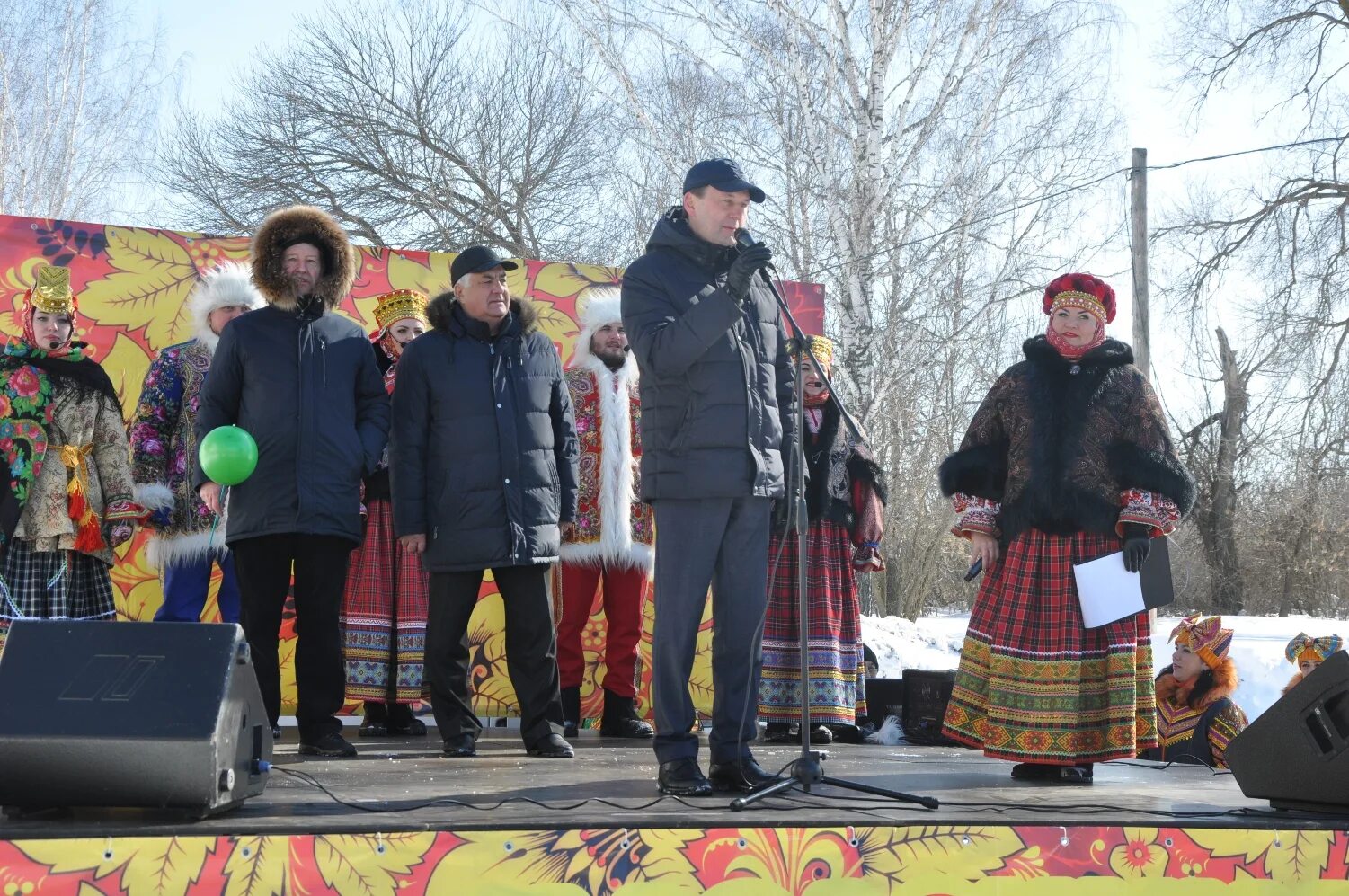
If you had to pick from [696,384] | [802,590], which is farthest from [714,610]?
[696,384]

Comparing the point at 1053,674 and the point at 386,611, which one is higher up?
the point at 386,611

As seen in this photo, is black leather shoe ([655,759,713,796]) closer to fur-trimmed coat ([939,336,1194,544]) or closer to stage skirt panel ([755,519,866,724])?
fur-trimmed coat ([939,336,1194,544])

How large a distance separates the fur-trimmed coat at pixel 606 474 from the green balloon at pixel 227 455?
5.69 ft

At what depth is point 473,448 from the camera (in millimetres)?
4453

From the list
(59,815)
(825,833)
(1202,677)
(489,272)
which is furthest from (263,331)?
(1202,677)

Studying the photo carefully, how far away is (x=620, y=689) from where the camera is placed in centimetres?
546

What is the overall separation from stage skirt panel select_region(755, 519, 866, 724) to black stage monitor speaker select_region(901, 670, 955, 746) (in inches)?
30.3

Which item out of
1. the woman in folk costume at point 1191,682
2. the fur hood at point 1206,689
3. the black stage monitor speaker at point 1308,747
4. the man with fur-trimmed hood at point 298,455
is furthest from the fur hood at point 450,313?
the fur hood at point 1206,689

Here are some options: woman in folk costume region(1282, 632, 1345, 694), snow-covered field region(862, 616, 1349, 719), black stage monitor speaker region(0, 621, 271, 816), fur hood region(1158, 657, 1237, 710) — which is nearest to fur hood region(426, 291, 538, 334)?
black stage monitor speaker region(0, 621, 271, 816)

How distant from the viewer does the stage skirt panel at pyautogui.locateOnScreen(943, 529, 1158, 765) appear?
159 inches

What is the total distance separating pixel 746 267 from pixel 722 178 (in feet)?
1.35

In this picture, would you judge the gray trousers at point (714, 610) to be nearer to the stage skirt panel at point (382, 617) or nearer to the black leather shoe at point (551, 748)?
the black leather shoe at point (551, 748)

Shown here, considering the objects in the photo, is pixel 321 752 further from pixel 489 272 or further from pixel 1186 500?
pixel 1186 500

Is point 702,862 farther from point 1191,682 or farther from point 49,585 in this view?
point 1191,682
